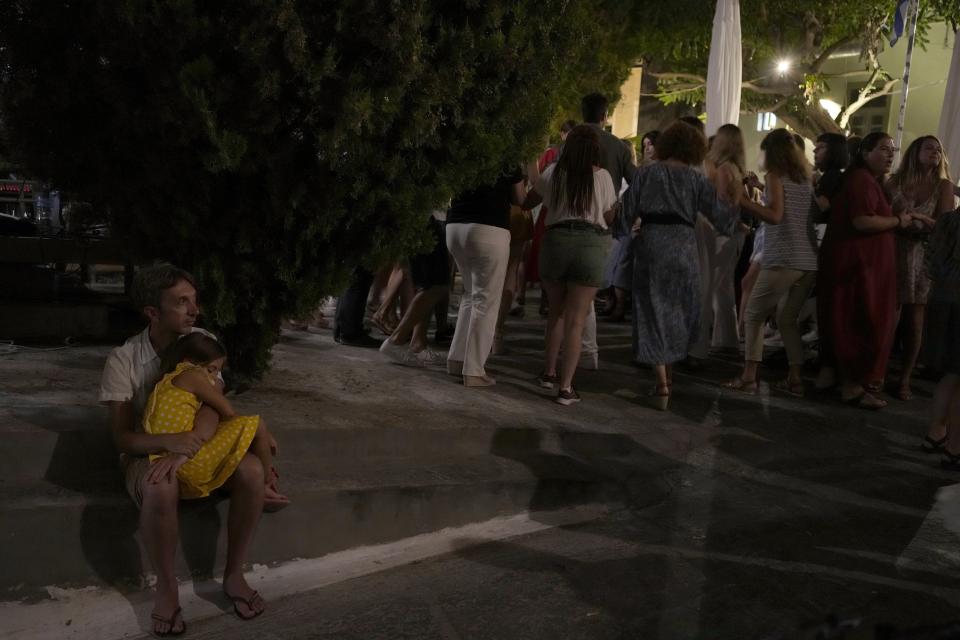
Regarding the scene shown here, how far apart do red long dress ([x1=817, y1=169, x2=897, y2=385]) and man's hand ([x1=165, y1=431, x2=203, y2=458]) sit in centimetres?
516

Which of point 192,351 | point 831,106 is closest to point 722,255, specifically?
point 192,351

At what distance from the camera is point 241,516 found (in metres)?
3.36

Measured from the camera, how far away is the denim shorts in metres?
5.89

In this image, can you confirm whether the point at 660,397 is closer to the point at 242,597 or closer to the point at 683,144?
the point at 683,144

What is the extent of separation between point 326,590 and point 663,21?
18317mm

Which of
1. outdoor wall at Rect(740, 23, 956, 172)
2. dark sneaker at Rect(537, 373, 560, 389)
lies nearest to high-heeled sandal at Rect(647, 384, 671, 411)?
dark sneaker at Rect(537, 373, 560, 389)

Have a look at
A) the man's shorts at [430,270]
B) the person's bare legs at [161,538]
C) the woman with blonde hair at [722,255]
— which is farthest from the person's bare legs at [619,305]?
the person's bare legs at [161,538]

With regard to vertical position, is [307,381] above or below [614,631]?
above

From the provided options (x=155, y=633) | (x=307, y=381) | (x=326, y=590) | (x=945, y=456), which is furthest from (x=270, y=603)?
(x=945, y=456)

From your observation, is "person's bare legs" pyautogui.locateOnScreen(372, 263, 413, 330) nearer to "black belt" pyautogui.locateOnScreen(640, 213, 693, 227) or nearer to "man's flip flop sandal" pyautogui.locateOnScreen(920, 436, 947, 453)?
"black belt" pyautogui.locateOnScreen(640, 213, 693, 227)

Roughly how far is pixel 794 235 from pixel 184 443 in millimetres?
4916

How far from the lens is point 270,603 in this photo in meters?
3.41

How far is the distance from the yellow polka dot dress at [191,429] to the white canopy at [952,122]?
7.95 meters

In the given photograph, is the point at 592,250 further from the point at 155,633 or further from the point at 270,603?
the point at 155,633
